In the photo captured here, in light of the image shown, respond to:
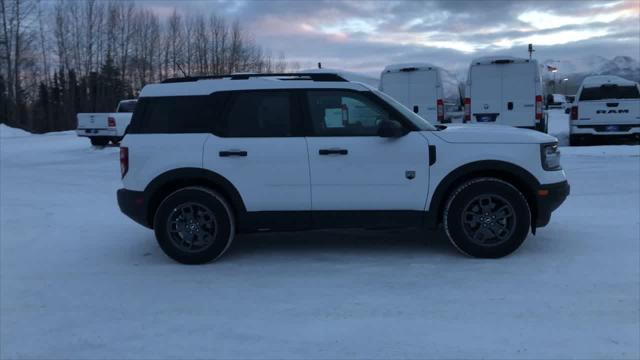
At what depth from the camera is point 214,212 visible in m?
5.94

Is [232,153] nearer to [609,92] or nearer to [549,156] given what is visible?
[549,156]

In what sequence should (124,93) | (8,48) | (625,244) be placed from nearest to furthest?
(625,244) < (8,48) < (124,93)

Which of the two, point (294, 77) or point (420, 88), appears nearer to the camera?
point (294, 77)

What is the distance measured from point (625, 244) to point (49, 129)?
65.0 meters

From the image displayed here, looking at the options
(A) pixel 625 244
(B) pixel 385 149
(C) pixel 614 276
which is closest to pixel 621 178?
(A) pixel 625 244

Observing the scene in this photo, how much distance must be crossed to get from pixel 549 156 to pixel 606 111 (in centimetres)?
1145

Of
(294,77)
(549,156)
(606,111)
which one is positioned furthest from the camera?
(606,111)

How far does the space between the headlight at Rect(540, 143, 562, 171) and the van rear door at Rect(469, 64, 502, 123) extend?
11048 mm

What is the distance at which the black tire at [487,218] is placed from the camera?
580 centimetres

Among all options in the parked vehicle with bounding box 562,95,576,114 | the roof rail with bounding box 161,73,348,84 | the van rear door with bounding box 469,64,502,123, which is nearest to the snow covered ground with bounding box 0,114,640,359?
the roof rail with bounding box 161,73,348,84

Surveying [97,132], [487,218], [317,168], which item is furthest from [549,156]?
[97,132]

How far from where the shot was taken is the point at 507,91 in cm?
1662

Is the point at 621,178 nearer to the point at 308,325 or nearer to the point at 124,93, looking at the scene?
the point at 308,325

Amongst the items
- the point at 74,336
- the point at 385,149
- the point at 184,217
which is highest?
the point at 385,149
